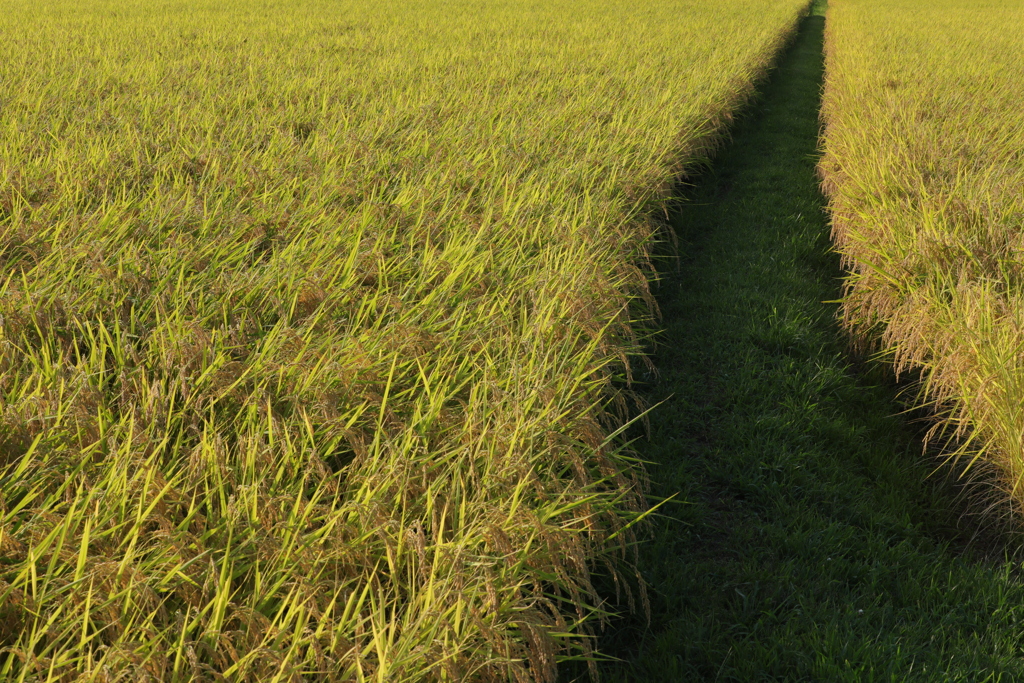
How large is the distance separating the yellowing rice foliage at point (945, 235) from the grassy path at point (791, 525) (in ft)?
0.76

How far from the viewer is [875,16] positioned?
46.4 ft

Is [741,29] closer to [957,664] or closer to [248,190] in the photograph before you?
[248,190]

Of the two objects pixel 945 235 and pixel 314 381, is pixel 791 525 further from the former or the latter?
pixel 945 235

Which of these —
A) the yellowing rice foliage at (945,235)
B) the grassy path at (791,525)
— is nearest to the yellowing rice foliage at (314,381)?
the grassy path at (791,525)

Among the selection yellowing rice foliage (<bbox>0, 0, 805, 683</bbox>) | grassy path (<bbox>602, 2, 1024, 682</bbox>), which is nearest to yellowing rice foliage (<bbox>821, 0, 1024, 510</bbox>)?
grassy path (<bbox>602, 2, 1024, 682</bbox>)

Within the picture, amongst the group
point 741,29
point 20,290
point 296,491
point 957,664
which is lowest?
point 957,664

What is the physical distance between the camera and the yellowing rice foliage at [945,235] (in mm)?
2354

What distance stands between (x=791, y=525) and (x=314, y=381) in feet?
4.60

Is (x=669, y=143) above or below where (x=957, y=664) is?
above

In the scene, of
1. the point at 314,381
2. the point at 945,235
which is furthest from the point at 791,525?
the point at 945,235

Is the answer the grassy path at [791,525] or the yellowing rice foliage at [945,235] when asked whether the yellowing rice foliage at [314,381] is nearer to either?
the grassy path at [791,525]

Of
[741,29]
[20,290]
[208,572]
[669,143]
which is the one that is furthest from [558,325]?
[741,29]

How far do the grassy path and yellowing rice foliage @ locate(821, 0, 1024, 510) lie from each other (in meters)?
0.23

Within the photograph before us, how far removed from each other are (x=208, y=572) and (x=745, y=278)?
3213 millimetres
